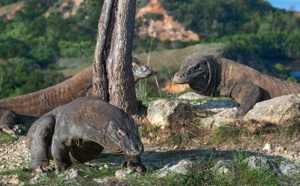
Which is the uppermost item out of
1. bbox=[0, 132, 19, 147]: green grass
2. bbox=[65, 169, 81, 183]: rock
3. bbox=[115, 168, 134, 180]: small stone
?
bbox=[115, 168, 134, 180]: small stone

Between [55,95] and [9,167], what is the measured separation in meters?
4.64

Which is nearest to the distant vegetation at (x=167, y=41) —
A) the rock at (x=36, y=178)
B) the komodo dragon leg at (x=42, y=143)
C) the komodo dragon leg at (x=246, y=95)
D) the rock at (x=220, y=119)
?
the komodo dragon leg at (x=246, y=95)

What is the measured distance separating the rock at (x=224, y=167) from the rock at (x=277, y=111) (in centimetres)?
249

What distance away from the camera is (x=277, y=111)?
9.12 metres

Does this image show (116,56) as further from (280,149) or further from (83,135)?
(83,135)

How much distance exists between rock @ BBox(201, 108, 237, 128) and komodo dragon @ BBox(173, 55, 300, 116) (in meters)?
0.92

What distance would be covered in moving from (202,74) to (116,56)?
1.54m

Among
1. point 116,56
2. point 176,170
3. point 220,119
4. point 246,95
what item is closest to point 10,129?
point 116,56

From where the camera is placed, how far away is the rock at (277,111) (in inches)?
355

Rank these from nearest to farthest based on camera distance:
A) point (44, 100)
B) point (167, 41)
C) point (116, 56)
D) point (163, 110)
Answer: point (163, 110) → point (116, 56) → point (44, 100) → point (167, 41)

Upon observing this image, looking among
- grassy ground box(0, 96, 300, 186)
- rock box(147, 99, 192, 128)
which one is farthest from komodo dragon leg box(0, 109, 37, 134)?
rock box(147, 99, 192, 128)

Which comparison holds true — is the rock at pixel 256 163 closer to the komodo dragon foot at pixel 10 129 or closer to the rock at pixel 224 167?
the rock at pixel 224 167

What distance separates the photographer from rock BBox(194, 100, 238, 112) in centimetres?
1110

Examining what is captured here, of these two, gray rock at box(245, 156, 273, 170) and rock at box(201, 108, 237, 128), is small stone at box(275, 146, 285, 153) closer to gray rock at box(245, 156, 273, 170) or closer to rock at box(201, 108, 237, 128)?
rock at box(201, 108, 237, 128)
